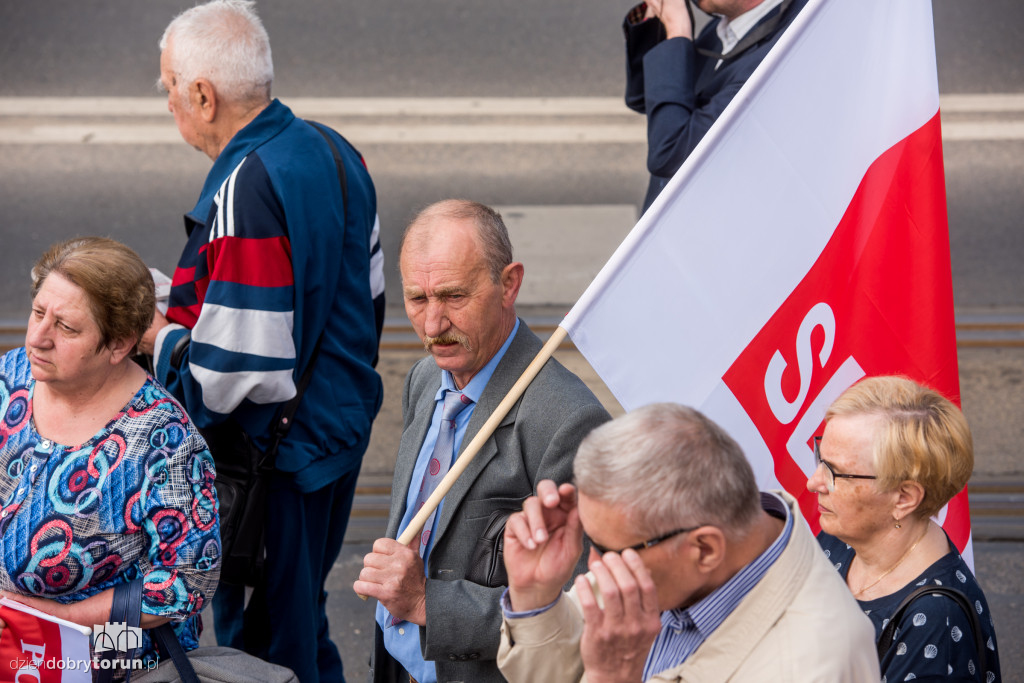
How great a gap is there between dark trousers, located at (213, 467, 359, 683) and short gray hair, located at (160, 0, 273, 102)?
1306 mm

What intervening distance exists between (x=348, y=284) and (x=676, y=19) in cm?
155

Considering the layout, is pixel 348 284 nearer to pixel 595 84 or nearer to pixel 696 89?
pixel 696 89

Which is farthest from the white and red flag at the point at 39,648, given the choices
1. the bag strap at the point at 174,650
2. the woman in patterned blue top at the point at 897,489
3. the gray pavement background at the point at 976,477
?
the woman in patterned blue top at the point at 897,489

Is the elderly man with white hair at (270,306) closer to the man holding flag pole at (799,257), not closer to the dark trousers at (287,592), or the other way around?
the dark trousers at (287,592)

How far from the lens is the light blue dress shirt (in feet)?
8.74

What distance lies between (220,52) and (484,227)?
1.37 metres

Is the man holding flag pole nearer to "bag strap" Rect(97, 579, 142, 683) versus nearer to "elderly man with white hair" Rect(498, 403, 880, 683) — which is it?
"elderly man with white hair" Rect(498, 403, 880, 683)

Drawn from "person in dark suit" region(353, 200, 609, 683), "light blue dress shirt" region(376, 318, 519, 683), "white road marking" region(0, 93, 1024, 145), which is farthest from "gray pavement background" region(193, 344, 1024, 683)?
"white road marking" region(0, 93, 1024, 145)

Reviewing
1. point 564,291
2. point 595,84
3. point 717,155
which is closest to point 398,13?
point 595,84

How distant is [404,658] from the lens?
8.84ft

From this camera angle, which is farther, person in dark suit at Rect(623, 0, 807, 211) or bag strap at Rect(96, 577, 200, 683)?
person in dark suit at Rect(623, 0, 807, 211)

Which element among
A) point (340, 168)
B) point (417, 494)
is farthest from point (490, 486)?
point (340, 168)

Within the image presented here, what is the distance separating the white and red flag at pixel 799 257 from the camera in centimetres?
270

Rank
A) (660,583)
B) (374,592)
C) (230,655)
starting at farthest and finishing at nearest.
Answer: (230,655) < (374,592) < (660,583)
